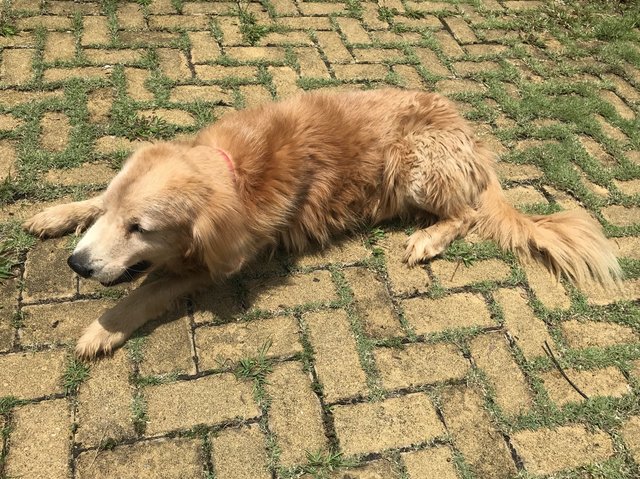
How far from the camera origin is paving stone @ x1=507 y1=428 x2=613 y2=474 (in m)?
2.93

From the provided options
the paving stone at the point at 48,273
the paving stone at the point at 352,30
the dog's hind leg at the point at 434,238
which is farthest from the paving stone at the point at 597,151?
the paving stone at the point at 48,273

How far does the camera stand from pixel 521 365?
3.35 m

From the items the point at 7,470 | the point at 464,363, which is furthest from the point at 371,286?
the point at 7,470

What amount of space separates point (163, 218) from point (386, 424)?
163 centimetres

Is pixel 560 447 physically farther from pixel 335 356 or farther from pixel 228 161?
pixel 228 161

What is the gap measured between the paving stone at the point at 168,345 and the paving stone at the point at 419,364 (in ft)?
3.62

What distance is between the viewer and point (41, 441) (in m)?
2.65

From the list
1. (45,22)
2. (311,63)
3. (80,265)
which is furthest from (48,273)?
(311,63)

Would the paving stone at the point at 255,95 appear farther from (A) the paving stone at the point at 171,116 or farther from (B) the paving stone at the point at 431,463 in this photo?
(B) the paving stone at the point at 431,463

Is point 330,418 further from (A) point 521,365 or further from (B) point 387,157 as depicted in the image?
(B) point 387,157

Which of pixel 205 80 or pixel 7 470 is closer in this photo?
pixel 7 470

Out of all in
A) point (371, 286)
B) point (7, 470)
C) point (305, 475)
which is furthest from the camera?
point (371, 286)

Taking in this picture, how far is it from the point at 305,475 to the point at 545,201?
293 centimetres

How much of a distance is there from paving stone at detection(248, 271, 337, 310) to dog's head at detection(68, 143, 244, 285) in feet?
1.22
